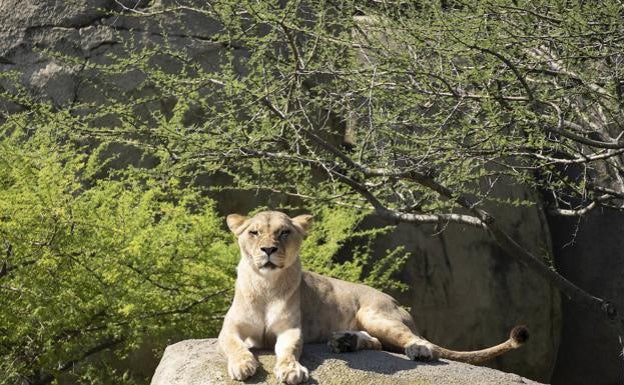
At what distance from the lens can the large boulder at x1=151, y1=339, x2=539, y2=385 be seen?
7.19 m

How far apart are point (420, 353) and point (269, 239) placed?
3.83 feet

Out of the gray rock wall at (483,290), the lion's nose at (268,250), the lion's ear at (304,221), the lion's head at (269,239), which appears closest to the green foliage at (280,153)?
the lion's ear at (304,221)

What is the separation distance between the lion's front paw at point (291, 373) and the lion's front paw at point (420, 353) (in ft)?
2.78

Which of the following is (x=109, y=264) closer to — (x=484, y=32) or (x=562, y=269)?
(x=484, y=32)

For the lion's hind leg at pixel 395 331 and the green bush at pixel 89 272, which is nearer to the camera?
the lion's hind leg at pixel 395 331

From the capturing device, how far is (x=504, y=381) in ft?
24.5

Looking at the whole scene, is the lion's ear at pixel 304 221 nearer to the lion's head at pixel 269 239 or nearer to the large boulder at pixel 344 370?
the lion's head at pixel 269 239

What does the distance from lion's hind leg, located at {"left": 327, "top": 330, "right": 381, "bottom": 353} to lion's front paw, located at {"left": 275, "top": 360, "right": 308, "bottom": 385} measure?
50 centimetres

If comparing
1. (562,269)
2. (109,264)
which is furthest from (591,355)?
(109,264)

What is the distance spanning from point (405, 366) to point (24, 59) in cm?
664

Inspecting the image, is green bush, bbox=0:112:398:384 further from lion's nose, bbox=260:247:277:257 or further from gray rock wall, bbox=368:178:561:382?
gray rock wall, bbox=368:178:561:382

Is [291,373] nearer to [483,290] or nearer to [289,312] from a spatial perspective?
[289,312]

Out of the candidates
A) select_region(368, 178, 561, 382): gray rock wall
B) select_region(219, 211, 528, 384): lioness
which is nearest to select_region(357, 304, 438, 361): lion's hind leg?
select_region(219, 211, 528, 384): lioness

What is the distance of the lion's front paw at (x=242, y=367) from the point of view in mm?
7059
